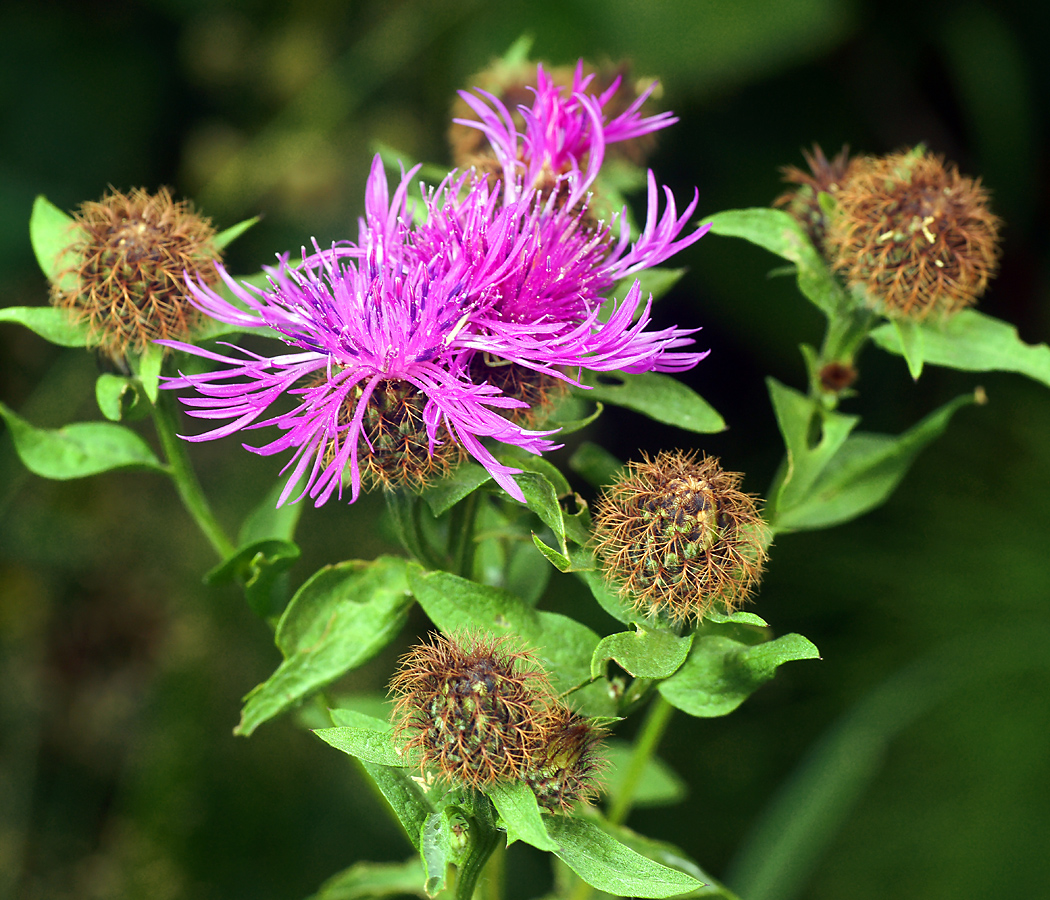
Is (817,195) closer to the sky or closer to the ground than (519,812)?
closer to the sky

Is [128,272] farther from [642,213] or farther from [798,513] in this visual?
[642,213]

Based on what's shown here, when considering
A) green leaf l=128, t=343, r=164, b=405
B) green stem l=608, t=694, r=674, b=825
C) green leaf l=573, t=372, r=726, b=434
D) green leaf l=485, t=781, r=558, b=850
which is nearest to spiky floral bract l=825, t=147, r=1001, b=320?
green leaf l=573, t=372, r=726, b=434

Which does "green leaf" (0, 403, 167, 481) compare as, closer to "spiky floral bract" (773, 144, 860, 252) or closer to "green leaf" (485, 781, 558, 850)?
"green leaf" (485, 781, 558, 850)

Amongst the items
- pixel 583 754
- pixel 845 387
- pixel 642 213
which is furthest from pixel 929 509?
pixel 583 754

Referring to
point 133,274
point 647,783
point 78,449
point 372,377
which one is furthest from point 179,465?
point 647,783

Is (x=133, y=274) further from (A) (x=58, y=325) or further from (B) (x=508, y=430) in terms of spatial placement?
(B) (x=508, y=430)

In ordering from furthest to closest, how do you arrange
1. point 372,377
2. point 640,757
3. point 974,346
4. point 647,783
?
point 647,783, point 640,757, point 974,346, point 372,377

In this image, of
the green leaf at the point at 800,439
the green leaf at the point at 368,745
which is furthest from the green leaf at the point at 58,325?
the green leaf at the point at 800,439
